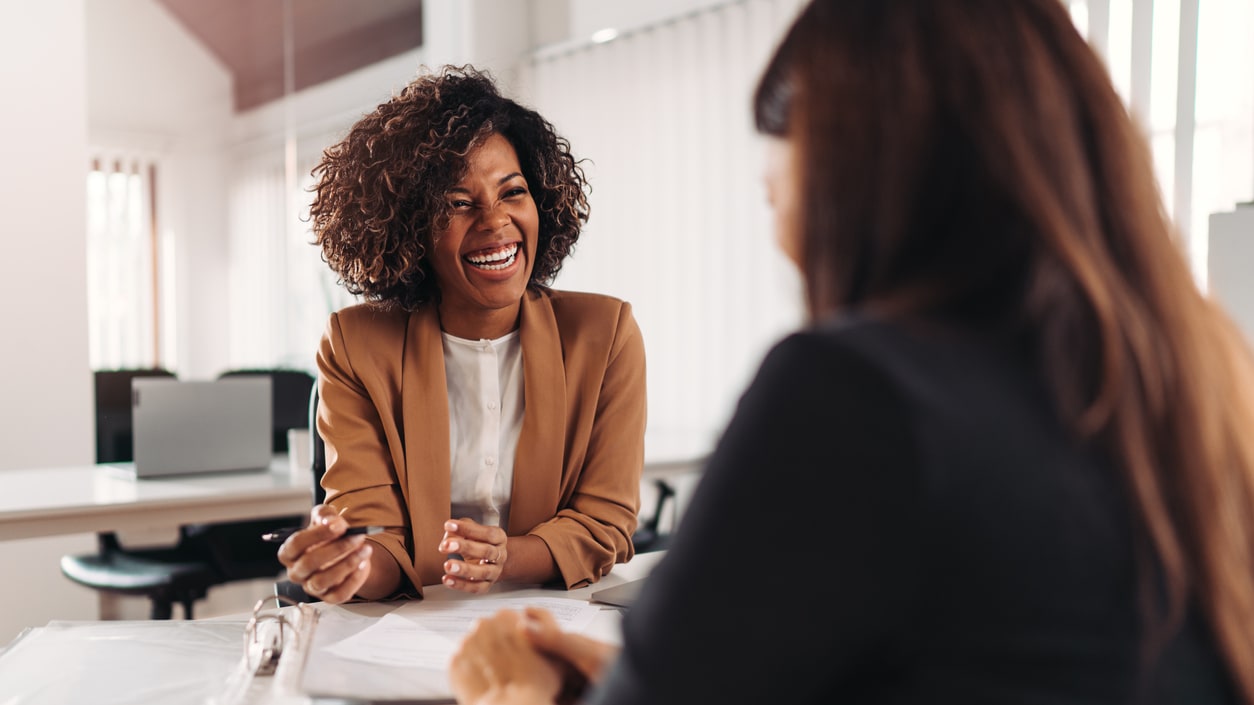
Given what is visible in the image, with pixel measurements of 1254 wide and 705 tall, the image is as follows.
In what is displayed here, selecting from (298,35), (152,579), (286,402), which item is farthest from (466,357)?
(298,35)

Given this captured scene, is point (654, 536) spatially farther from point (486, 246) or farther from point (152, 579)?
point (486, 246)

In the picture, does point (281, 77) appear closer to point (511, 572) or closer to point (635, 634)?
point (511, 572)

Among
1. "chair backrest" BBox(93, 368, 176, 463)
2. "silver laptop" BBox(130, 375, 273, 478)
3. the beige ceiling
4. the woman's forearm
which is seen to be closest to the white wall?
"chair backrest" BBox(93, 368, 176, 463)

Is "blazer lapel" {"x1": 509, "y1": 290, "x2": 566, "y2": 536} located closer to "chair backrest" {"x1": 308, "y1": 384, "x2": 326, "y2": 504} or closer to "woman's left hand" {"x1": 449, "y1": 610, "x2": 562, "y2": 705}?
"chair backrest" {"x1": 308, "y1": 384, "x2": 326, "y2": 504}

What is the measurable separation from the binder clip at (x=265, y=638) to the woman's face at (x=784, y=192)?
68cm

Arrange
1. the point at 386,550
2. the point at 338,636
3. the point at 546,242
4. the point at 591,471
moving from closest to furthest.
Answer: the point at 338,636 < the point at 386,550 < the point at 591,471 < the point at 546,242

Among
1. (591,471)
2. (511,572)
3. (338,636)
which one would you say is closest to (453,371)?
(591,471)

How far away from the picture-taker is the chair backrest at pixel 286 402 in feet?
11.1

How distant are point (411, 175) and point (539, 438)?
46 centimetres

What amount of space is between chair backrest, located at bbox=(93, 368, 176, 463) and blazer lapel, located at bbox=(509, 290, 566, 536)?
83.4 inches

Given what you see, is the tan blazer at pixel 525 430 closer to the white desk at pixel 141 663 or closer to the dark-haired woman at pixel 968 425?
the white desk at pixel 141 663

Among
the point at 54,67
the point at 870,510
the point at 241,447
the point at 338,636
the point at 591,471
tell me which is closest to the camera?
the point at 870,510

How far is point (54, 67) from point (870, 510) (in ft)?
12.8

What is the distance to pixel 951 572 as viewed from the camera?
1.60 ft
